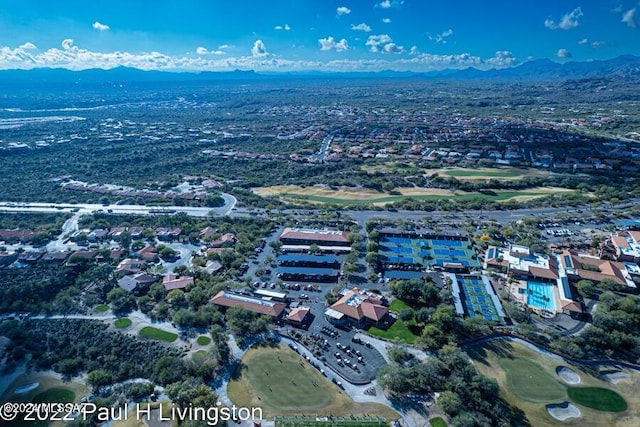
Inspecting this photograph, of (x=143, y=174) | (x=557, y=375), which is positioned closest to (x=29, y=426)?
(x=557, y=375)

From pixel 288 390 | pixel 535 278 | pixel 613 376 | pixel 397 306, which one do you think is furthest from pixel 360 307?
pixel 535 278

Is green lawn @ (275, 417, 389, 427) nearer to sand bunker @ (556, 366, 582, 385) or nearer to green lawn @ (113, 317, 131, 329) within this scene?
sand bunker @ (556, 366, 582, 385)

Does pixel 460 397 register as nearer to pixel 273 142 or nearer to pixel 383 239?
pixel 383 239

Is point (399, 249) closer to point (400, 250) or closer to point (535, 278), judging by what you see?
point (400, 250)

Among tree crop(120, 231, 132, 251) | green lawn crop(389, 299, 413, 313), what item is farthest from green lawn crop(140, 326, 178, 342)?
green lawn crop(389, 299, 413, 313)

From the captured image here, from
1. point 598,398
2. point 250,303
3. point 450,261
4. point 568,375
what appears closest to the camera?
point 598,398

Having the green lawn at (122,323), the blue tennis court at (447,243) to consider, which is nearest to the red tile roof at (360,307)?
the blue tennis court at (447,243)

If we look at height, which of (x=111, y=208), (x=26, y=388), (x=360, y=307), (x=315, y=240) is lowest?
(x=26, y=388)
